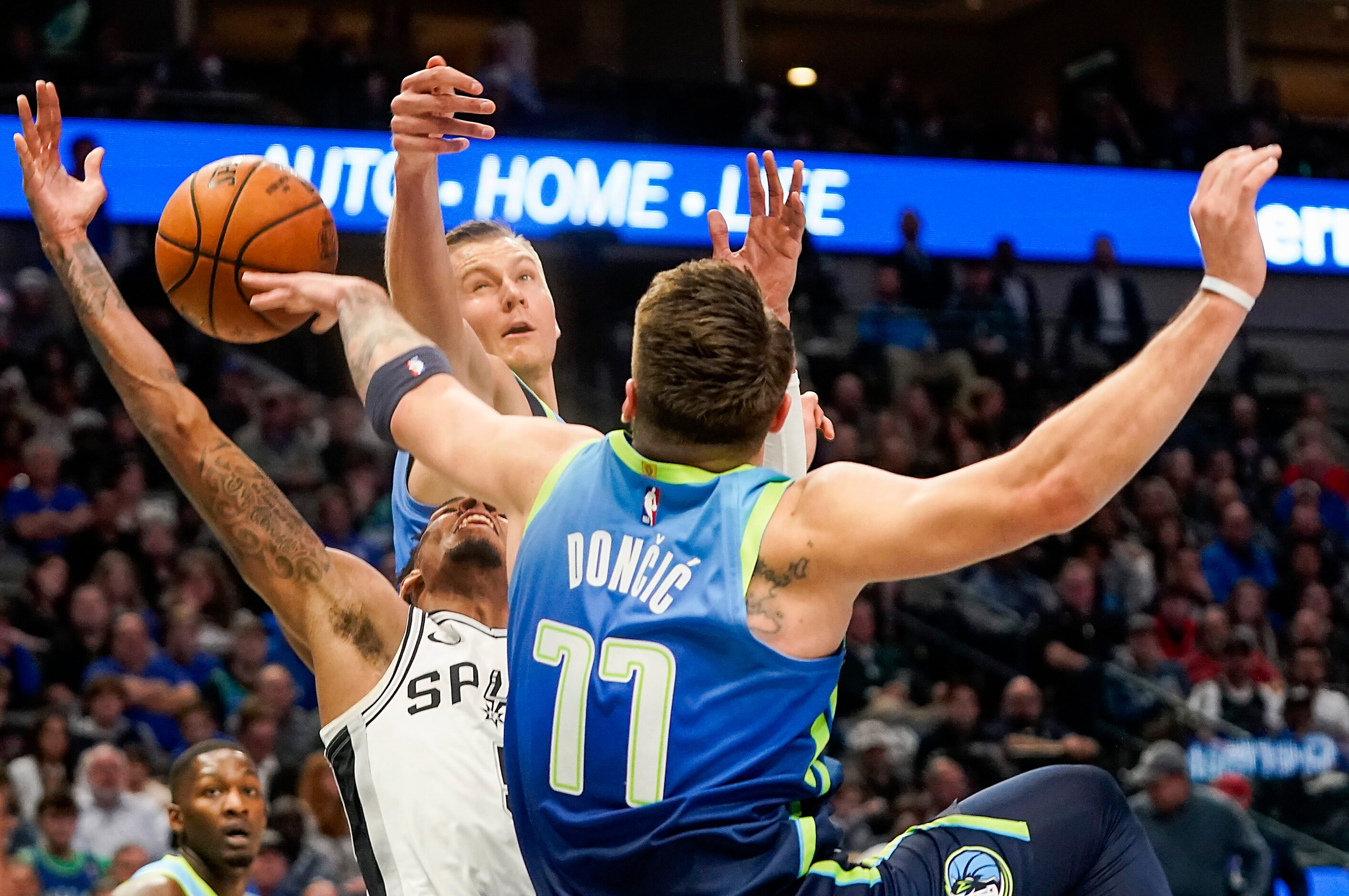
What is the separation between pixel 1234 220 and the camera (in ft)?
7.79

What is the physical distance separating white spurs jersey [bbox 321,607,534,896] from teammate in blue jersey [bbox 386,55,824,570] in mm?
476

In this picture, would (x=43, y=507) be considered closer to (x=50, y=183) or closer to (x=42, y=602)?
(x=42, y=602)

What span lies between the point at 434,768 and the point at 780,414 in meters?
1.11

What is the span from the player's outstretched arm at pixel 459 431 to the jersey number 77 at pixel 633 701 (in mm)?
247

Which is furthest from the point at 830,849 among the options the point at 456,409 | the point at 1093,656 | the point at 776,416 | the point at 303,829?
the point at 1093,656

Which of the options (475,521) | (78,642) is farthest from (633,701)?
(78,642)

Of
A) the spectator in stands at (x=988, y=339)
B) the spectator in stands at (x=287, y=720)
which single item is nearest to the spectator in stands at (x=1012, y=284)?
the spectator in stands at (x=988, y=339)

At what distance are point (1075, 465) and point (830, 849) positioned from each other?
0.72m

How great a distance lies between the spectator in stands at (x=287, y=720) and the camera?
8.36 metres

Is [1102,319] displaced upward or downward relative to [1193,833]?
upward

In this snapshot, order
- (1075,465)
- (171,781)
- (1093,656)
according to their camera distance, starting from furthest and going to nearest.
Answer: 1. (1093,656)
2. (171,781)
3. (1075,465)

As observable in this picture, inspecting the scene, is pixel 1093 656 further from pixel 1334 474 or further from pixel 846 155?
pixel 846 155

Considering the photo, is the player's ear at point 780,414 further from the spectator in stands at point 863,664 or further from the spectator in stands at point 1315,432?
the spectator in stands at point 1315,432

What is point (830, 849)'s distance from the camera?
254cm
